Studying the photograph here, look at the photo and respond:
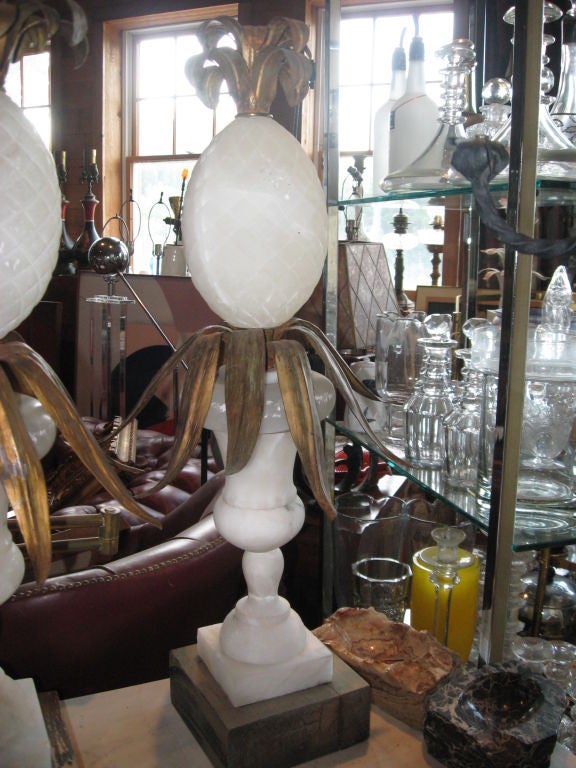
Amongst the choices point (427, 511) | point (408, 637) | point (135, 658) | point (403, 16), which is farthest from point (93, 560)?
point (403, 16)

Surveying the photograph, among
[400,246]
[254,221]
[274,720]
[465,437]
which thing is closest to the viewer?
[254,221]

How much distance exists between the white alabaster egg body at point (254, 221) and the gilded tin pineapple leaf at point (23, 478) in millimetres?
213

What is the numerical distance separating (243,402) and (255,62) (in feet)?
0.99

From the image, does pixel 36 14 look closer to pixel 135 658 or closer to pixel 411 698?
pixel 411 698

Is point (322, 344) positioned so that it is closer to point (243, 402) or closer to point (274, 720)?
point (243, 402)

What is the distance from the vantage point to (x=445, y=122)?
1.09 m

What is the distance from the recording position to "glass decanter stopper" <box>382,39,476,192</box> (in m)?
1.01

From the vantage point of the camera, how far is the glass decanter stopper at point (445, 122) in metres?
1.01

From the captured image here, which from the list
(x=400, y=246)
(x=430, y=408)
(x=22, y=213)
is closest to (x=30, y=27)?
(x=22, y=213)

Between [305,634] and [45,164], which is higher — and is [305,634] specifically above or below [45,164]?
below

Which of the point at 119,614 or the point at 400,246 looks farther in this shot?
the point at 400,246

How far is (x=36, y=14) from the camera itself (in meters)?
0.52

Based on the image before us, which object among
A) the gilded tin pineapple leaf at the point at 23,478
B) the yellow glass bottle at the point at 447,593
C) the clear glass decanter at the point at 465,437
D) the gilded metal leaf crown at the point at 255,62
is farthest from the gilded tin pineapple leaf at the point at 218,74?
the yellow glass bottle at the point at 447,593

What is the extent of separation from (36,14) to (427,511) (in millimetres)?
1035
